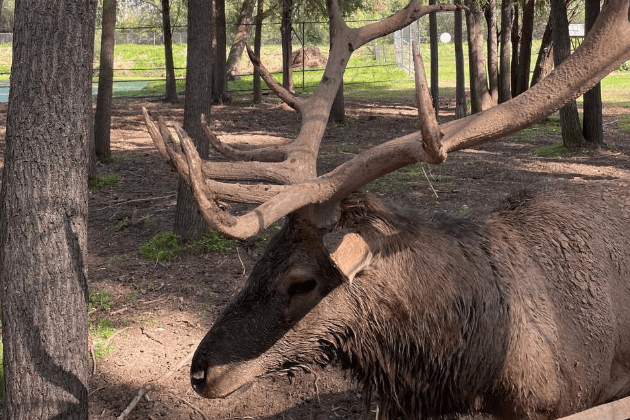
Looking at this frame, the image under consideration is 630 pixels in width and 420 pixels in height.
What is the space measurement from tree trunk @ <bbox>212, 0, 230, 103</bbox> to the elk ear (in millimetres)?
20009

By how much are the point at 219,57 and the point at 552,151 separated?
480 inches

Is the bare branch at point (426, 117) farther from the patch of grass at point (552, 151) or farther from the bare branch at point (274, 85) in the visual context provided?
the patch of grass at point (552, 151)

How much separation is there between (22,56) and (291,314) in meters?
1.86

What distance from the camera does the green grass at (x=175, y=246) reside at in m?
8.21

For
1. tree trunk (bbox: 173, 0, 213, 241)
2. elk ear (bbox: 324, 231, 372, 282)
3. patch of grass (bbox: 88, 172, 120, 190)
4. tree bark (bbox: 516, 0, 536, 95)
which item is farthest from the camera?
tree bark (bbox: 516, 0, 536, 95)

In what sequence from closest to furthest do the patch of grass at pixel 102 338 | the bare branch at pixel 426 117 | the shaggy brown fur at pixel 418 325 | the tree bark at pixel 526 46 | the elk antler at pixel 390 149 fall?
the bare branch at pixel 426 117 → the elk antler at pixel 390 149 → the shaggy brown fur at pixel 418 325 → the patch of grass at pixel 102 338 → the tree bark at pixel 526 46

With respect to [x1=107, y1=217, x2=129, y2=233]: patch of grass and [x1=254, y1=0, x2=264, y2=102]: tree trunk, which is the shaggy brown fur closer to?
[x1=107, y1=217, x2=129, y2=233]: patch of grass

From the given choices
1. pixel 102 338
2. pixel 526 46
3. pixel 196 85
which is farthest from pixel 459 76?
pixel 102 338

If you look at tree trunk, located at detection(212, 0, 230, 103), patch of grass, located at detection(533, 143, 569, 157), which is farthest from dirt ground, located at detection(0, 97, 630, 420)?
tree trunk, located at detection(212, 0, 230, 103)

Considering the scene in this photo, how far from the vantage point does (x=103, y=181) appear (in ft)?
38.4

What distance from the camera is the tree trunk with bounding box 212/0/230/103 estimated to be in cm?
2273

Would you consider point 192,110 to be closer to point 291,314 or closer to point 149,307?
point 149,307

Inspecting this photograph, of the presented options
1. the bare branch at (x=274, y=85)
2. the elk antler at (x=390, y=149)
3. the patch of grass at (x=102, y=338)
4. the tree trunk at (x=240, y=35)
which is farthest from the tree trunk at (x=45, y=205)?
the tree trunk at (x=240, y=35)

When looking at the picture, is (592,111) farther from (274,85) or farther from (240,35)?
(240,35)
